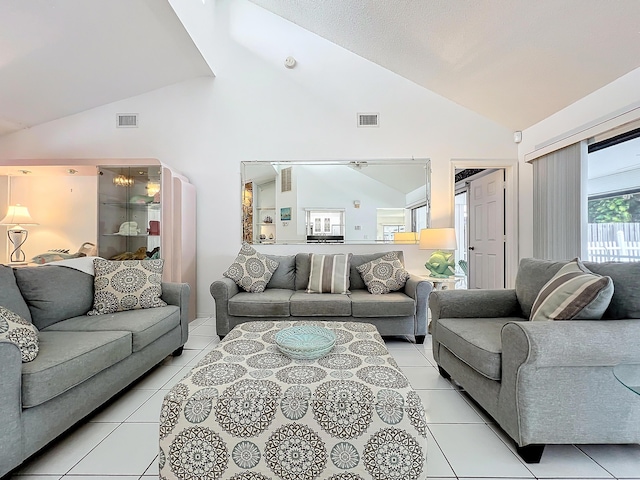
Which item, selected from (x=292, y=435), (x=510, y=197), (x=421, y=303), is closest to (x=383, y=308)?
(x=421, y=303)

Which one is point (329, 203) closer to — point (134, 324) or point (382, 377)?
point (134, 324)

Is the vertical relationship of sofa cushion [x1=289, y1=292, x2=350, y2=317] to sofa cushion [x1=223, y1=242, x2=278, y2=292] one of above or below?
below

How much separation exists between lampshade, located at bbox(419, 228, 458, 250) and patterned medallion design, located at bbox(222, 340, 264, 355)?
7.80ft

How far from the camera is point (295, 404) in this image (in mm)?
1265

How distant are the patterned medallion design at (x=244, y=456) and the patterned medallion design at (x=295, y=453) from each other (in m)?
0.04

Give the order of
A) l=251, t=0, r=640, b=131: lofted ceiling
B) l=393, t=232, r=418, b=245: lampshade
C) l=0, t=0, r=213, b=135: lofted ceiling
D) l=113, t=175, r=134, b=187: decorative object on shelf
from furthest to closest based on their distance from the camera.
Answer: l=393, t=232, r=418, b=245: lampshade → l=113, t=175, r=134, b=187: decorative object on shelf → l=0, t=0, r=213, b=135: lofted ceiling → l=251, t=0, r=640, b=131: lofted ceiling

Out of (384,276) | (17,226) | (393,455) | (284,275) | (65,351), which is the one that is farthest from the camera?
(17,226)

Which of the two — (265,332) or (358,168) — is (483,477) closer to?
(265,332)

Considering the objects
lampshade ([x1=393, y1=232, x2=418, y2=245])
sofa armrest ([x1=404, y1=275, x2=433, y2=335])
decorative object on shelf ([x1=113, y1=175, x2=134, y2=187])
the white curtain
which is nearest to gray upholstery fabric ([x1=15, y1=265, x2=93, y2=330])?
decorative object on shelf ([x1=113, y1=175, x2=134, y2=187])

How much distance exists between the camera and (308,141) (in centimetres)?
411

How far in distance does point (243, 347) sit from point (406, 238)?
2.92 meters

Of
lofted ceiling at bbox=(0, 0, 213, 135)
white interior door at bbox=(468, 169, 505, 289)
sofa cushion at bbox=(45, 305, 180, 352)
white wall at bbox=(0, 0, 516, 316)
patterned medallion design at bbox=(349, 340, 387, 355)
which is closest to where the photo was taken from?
patterned medallion design at bbox=(349, 340, 387, 355)

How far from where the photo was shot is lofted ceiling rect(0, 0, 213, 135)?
8.92 feet

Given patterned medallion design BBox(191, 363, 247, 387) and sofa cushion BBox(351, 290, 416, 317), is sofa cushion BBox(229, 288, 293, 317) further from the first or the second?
patterned medallion design BBox(191, 363, 247, 387)
